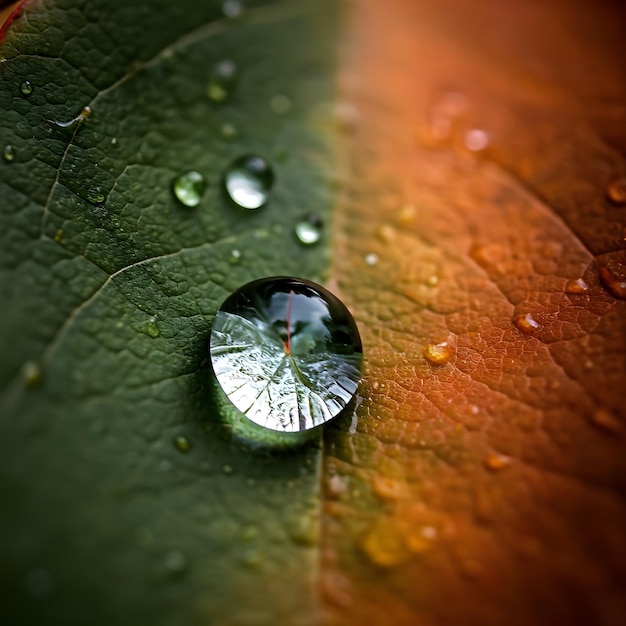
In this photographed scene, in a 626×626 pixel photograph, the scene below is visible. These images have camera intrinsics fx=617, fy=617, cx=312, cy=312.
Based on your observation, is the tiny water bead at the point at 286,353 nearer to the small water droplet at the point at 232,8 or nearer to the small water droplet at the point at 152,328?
the small water droplet at the point at 152,328

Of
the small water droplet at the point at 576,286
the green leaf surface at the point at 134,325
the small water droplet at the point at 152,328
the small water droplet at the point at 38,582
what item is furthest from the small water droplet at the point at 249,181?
the small water droplet at the point at 38,582

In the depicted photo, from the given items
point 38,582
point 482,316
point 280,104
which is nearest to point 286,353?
point 482,316

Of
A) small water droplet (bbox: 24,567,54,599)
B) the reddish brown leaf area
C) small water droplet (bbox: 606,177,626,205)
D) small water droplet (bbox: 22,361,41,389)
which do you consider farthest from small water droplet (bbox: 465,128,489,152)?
small water droplet (bbox: 24,567,54,599)

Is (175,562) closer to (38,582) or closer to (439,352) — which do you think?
(38,582)

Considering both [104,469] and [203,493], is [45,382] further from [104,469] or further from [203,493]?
[203,493]

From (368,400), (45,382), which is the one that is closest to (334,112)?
(368,400)

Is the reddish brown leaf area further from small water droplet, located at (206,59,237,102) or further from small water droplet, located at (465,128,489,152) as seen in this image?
small water droplet, located at (206,59,237,102)

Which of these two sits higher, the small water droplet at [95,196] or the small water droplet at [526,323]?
the small water droplet at [95,196]
